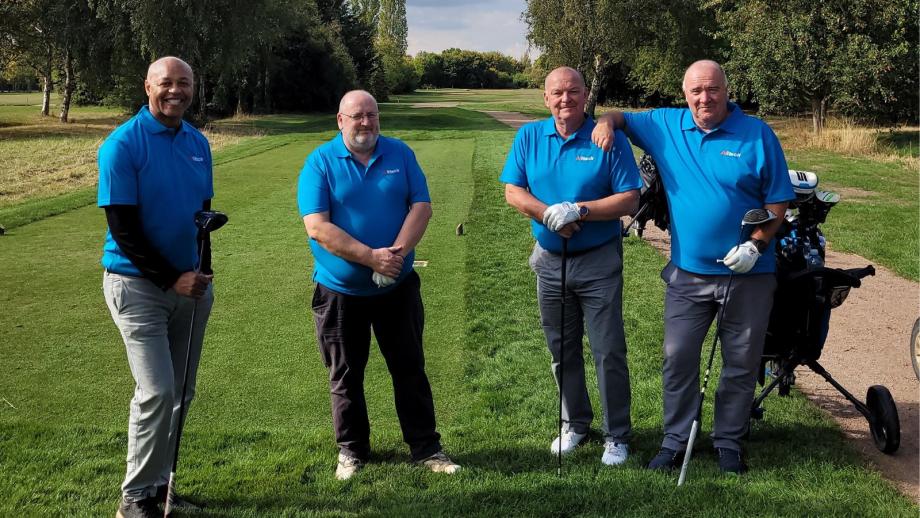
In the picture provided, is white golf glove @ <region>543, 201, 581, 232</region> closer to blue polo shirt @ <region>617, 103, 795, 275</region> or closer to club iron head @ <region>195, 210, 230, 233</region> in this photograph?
blue polo shirt @ <region>617, 103, 795, 275</region>

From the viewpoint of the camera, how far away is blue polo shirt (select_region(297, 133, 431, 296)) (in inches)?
146

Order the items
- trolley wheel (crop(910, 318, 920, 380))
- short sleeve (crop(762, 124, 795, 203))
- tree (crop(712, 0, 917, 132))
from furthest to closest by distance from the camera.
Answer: tree (crop(712, 0, 917, 132)), trolley wheel (crop(910, 318, 920, 380)), short sleeve (crop(762, 124, 795, 203))

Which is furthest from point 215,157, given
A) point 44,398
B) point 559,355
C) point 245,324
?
point 559,355

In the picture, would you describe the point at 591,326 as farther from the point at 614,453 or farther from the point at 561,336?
the point at 614,453

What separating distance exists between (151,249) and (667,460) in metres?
2.60

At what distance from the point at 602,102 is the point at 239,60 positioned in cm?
2861

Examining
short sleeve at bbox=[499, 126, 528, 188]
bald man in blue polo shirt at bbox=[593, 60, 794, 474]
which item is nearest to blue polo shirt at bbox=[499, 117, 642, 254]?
short sleeve at bbox=[499, 126, 528, 188]

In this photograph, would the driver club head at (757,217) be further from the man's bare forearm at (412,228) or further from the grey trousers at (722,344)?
the man's bare forearm at (412,228)

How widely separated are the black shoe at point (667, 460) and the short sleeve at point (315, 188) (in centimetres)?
202

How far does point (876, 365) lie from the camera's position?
552 cm

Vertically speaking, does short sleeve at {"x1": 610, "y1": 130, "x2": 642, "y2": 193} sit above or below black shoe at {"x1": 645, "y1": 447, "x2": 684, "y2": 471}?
above

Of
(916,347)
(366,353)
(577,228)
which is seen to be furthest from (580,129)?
(916,347)

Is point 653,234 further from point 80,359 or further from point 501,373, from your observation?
point 80,359

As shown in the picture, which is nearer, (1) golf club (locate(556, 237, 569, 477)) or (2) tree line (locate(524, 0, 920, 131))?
(1) golf club (locate(556, 237, 569, 477))
